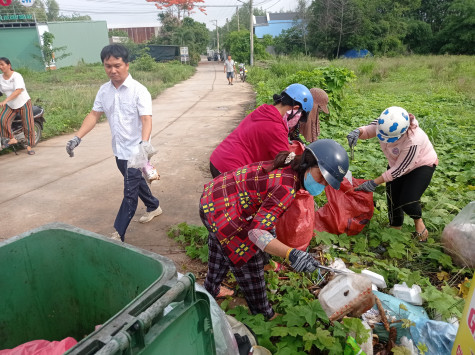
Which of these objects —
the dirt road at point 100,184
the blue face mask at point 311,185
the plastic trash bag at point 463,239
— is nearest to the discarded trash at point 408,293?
the plastic trash bag at point 463,239

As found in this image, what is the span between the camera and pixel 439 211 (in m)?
3.94

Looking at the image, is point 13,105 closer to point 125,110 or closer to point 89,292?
point 125,110

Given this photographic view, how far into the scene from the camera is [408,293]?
262 cm

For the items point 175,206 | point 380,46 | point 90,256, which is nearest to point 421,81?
point 175,206

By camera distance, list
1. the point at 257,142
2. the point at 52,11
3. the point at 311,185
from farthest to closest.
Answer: the point at 52,11 < the point at 257,142 < the point at 311,185

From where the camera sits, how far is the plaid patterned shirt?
205 centimetres

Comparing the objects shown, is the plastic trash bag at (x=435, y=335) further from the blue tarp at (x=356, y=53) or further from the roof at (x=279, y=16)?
the roof at (x=279, y=16)

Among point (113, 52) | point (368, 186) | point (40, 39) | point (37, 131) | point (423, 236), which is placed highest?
point (40, 39)

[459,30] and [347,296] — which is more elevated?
[459,30]

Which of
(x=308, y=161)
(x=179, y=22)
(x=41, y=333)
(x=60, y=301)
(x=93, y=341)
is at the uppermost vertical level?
(x=179, y=22)

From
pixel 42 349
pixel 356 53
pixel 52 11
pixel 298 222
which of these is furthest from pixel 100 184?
pixel 52 11

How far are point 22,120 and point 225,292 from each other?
232 inches

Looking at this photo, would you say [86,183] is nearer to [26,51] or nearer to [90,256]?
[90,256]

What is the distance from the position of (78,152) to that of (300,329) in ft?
20.7
